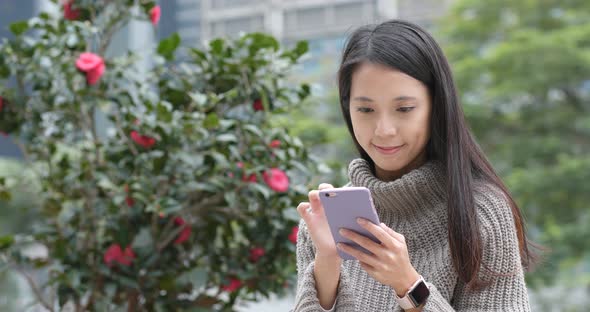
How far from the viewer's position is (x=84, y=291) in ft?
6.31

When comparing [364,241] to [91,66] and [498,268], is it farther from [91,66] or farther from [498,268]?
[91,66]

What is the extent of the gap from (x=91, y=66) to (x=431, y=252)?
3.58 feet

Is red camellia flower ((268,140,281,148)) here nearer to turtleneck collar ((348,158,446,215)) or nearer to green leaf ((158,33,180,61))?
green leaf ((158,33,180,61))

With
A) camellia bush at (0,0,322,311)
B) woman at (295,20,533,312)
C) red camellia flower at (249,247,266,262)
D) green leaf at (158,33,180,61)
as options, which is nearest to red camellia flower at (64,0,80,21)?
camellia bush at (0,0,322,311)

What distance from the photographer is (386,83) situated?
1.03 metres

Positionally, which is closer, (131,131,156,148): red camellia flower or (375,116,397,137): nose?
(375,116,397,137): nose

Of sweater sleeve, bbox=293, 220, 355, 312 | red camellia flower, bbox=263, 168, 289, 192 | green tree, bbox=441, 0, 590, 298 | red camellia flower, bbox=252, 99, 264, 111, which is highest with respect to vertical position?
red camellia flower, bbox=252, 99, 264, 111

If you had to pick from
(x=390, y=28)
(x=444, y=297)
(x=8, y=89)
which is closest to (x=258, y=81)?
(x=8, y=89)

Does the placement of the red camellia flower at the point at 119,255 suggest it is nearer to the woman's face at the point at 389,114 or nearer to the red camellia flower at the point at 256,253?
the red camellia flower at the point at 256,253

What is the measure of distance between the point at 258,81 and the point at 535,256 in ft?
3.16

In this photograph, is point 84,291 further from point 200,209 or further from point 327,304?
point 327,304

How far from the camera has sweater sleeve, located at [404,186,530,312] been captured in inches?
40.3

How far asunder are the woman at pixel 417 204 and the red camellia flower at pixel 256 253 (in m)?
0.86

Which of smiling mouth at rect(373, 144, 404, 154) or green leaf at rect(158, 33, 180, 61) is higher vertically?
green leaf at rect(158, 33, 180, 61)
